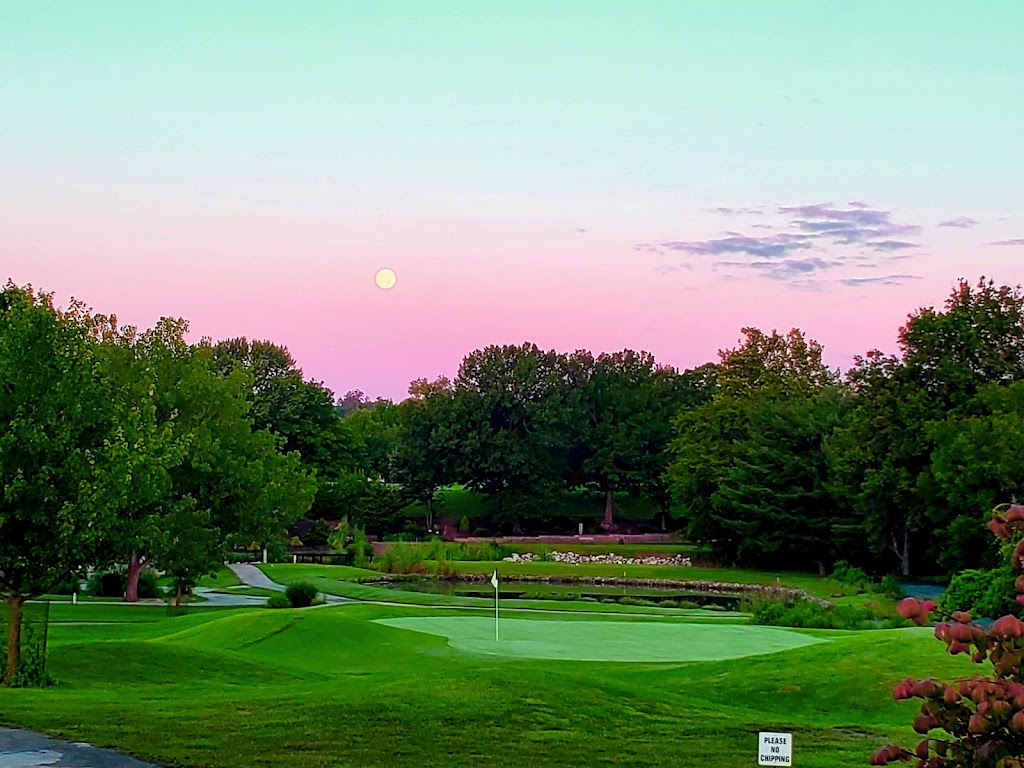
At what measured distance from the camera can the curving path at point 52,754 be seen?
1012 centimetres

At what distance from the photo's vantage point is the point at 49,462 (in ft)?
51.6

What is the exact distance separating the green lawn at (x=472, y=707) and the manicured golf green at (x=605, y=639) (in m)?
2.29

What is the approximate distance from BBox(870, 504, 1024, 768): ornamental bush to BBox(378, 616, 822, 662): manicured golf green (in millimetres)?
19741

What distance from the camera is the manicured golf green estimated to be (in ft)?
82.7

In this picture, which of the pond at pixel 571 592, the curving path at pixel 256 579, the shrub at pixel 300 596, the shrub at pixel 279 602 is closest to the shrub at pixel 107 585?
the curving path at pixel 256 579

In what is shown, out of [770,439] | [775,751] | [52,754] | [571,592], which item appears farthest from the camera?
[770,439]

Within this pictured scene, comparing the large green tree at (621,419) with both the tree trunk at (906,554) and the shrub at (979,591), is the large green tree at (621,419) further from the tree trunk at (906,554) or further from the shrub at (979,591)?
the shrub at (979,591)

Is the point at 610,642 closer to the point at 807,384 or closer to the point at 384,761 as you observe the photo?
the point at 384,761

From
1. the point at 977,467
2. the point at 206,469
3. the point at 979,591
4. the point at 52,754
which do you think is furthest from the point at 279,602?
the point at 52,754

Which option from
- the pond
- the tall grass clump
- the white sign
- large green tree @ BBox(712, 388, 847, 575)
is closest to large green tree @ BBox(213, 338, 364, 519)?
the pond

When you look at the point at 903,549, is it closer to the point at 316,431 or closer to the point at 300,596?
the point at 300,596

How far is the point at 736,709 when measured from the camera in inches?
599

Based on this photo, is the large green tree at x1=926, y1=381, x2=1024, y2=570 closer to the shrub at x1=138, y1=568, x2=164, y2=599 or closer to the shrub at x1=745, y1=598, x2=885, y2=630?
the shrub at x1=745, y1=598, x2=885, y2=630

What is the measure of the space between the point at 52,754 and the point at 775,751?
6486mm
